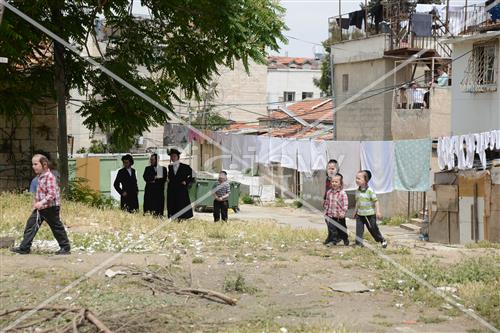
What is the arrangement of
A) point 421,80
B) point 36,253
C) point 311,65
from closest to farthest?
point 36,253
point 421,80
point 311,65

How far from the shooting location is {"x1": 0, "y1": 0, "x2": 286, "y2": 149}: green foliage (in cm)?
1498

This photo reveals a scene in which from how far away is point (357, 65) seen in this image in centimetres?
2806

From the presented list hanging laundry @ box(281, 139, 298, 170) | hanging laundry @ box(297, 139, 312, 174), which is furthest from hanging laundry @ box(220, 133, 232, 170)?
hanging laundry @ box(297, 139, 312, 174)

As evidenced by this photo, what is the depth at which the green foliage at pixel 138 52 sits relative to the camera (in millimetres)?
14977

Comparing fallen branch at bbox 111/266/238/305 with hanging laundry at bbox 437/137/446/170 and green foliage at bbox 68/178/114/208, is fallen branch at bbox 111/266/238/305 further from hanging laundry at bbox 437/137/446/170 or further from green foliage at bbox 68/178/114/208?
hanging laundry at bbox 437/137/446/170

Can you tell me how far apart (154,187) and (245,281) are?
245 inches

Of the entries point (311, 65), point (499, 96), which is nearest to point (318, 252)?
point (499, 96)

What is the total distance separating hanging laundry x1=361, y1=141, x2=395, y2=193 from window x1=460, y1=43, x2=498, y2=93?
3.94 metres

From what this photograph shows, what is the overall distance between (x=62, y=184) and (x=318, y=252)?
745 cm

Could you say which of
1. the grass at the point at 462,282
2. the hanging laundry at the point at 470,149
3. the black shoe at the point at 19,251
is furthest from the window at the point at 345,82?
the black shoe at the point at 19,251

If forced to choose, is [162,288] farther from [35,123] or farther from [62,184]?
[35,123]

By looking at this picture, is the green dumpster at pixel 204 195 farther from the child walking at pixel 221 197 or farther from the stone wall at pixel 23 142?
the child walking at pixel 221 197

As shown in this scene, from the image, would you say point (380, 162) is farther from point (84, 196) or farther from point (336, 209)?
point (336, 209)

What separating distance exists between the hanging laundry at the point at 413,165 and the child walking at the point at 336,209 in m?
9.19
